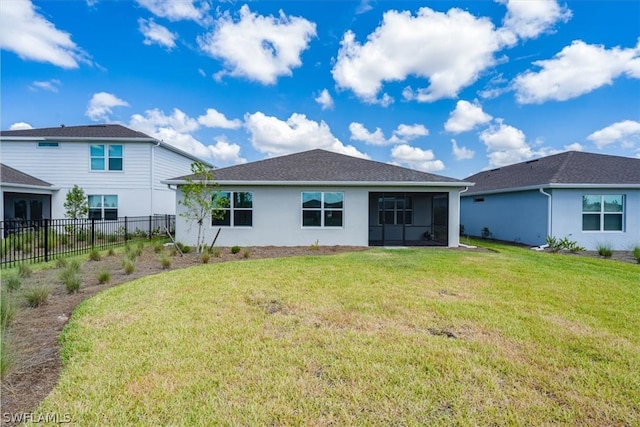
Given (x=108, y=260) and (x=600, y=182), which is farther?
(x=600, y=182)

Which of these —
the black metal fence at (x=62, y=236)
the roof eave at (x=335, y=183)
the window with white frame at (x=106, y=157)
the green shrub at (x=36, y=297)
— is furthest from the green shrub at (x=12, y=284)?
the window with white frame at (x=106, y=157)

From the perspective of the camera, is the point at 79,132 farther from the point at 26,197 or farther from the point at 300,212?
the point at 300,212

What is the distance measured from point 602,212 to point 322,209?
1267 centimetres

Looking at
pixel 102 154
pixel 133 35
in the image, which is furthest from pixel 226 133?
pixel 133 35

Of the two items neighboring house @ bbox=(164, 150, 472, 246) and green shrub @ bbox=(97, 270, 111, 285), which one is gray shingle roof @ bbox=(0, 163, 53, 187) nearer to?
neighboring house @ bbox=(164, 150, 472, 246)

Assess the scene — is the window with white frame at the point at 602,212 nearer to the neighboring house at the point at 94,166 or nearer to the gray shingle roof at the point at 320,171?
the gray shingle roof at the point at 320,171

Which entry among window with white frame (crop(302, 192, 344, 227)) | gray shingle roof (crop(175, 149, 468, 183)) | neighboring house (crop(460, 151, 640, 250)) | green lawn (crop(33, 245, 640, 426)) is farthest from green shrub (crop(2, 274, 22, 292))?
neighboring house (crop(460, 151, 640, 250))

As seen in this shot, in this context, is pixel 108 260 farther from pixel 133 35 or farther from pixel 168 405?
pixel 133 35

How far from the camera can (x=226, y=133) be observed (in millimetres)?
25828

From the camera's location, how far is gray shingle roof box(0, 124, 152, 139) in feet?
57.9

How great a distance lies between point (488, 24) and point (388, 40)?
174 inches

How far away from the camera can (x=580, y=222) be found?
545 inches

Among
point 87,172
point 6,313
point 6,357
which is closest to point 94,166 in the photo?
point 87,172

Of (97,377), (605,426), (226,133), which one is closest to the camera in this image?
(605,426)
